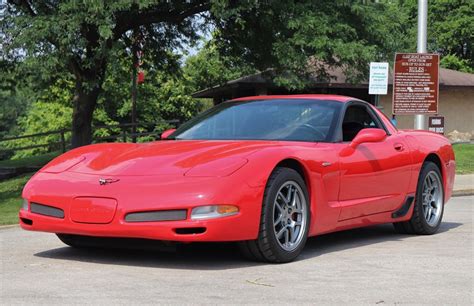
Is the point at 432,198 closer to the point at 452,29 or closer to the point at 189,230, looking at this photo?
the point at 189,230

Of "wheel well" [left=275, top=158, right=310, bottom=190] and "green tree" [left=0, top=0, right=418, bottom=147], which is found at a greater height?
"green tree" [left=0, top=0, right=418, bottom=147]

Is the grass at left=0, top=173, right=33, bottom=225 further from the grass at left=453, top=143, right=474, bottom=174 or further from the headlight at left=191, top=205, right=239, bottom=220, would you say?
the grass at left=453, top=143, right=474, bottom=174

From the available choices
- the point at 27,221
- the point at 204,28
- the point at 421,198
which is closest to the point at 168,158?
the point at 27,221

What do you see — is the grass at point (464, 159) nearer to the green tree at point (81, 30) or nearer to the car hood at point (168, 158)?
the green tree at point (81, 30)

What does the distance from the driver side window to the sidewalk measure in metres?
6.59

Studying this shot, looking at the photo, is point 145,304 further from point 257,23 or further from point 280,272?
point 257,23

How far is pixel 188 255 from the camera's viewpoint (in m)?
6.01

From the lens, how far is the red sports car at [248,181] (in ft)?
17.0

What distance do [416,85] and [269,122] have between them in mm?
9688

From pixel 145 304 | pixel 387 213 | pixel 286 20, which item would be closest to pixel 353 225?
pixel 387 213

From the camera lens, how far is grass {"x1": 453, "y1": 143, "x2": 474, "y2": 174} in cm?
1830

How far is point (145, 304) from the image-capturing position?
423 cm

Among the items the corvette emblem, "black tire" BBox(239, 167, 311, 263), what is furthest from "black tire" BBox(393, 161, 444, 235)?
the corvette emblem

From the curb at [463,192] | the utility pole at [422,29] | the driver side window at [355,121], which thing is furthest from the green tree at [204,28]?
the driver side window at [355,121]
